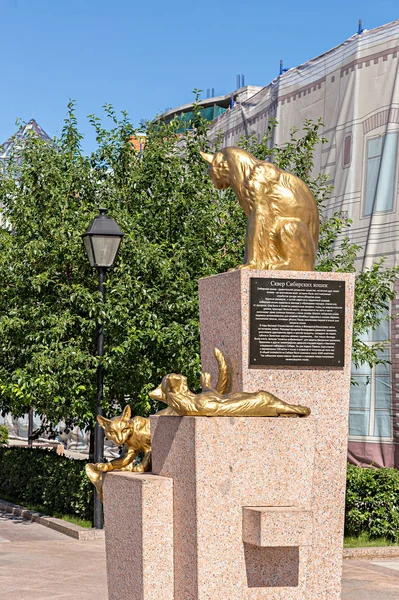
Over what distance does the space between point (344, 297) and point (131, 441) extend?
185 cm

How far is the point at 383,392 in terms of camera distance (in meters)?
15.0

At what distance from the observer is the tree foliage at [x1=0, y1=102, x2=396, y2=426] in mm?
12742

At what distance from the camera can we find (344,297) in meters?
6.73

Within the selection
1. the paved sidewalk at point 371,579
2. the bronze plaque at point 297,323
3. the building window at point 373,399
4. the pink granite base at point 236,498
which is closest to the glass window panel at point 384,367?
the building window at point 373,399

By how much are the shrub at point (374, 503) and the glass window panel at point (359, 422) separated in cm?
331

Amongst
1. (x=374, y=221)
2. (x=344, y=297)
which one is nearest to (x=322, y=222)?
(x=374, y=221)

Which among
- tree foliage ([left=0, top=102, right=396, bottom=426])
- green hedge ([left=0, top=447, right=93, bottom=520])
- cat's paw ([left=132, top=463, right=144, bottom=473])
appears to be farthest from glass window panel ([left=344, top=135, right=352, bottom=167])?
cat's paw ([left=132, top=463, right=144, bottom=473])

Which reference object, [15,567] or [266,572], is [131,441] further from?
[15,567]

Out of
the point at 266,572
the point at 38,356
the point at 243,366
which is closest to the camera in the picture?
the point at 266,572

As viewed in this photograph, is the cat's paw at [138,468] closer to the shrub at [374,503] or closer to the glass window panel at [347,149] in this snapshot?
the shrub at [374,503]

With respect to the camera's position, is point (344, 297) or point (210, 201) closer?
point (344, 297)

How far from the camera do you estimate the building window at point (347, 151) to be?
16.1 metres

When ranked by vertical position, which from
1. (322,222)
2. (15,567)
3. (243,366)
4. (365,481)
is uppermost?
(322,222)

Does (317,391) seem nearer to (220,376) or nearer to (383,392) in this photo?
(220,376)
